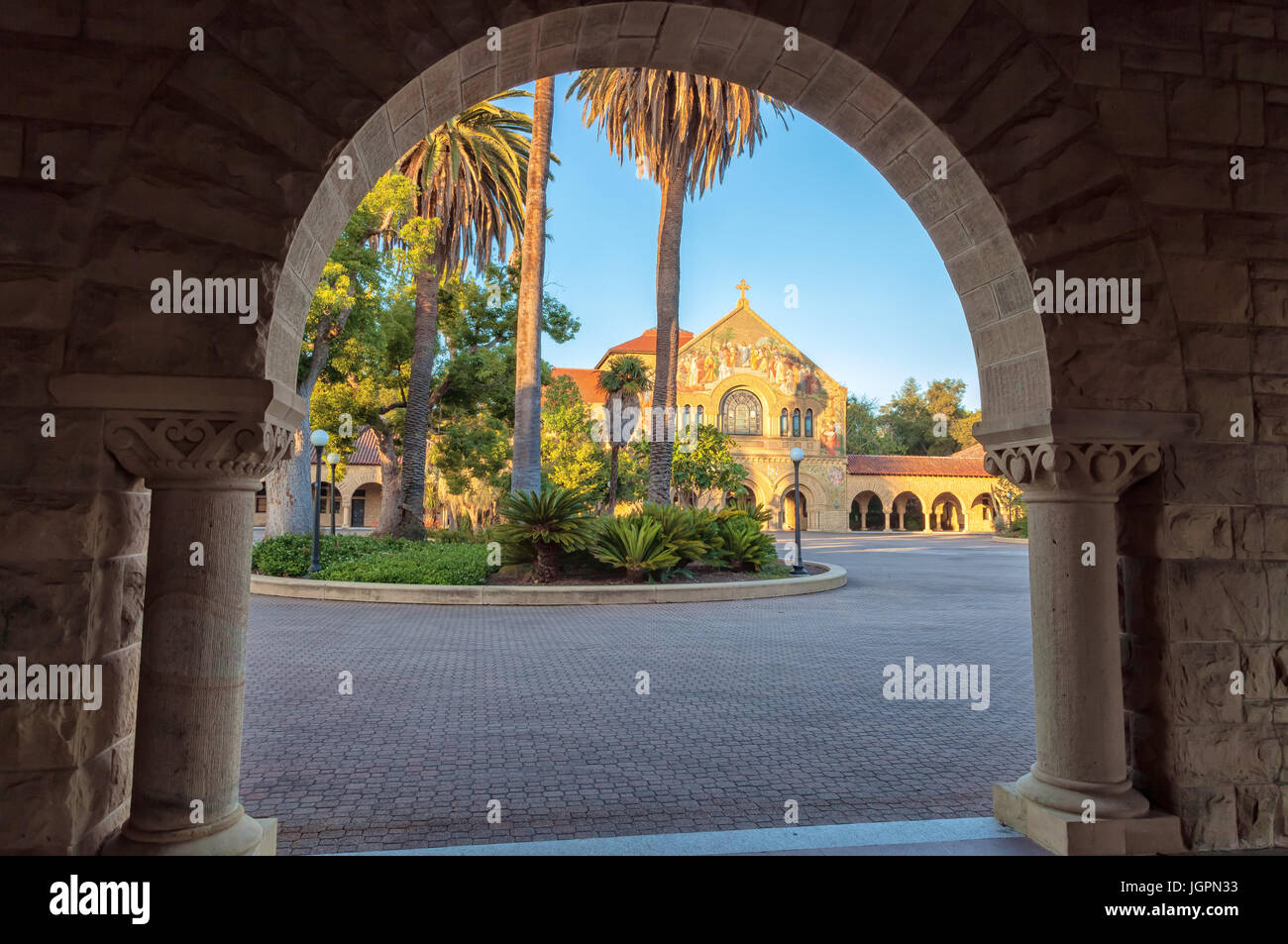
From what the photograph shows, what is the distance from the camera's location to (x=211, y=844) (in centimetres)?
240

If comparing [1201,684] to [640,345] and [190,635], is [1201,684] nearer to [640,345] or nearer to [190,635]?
[190,635]

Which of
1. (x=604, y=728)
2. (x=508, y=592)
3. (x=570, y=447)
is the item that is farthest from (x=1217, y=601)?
(x=570, y=447)

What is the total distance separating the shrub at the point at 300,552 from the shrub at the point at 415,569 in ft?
2.21

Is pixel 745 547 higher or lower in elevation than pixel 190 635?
lower

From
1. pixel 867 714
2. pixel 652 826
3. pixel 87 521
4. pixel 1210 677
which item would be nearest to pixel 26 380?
pixel 87 521

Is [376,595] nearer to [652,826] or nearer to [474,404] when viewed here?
[652,826]

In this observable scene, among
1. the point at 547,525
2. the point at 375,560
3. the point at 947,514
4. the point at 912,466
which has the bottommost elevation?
the point at 375,560

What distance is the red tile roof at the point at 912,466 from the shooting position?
45312 millimetres

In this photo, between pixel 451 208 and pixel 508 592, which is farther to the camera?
pixel 451 208

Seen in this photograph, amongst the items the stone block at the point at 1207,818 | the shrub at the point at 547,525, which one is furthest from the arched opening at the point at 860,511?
the stone block at the point at 1207,818

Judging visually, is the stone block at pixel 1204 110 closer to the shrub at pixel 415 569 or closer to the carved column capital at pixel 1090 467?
the carved column capital at pixel 1090 467

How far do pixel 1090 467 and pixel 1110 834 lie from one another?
1.51m

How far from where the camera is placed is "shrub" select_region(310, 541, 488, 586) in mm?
11844

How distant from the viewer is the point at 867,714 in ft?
16.8
